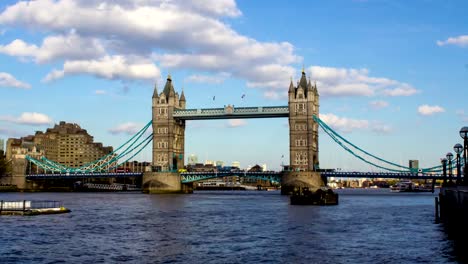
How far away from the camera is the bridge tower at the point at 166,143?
145 meters

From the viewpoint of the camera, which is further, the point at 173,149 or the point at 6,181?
the point at 6,181

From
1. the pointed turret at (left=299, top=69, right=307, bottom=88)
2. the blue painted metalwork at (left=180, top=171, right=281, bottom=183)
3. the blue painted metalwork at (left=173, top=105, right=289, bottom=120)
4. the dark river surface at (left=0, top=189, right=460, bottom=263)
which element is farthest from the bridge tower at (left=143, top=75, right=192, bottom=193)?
the dark river surface at (left=0, top=189, right=460, bottom=263)

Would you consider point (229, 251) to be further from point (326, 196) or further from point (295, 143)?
point (295, 143)

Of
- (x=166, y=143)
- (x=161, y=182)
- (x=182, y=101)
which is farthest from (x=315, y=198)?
(x=182, y=101)

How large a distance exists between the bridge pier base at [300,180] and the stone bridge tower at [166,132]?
99.1 feet

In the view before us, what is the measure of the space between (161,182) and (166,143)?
11530mm

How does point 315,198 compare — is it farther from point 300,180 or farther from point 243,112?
point 243,112

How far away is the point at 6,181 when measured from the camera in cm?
18338

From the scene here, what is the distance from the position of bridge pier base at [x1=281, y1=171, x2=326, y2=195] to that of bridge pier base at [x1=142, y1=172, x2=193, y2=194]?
2597 cm

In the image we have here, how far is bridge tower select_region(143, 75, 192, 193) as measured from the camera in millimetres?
145375

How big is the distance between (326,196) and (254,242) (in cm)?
5135

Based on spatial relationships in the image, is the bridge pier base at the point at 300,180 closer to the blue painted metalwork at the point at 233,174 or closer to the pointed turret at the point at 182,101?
the blue painted metalwork at the point at 233,174

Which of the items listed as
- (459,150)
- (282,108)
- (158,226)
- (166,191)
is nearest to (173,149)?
(166,191)

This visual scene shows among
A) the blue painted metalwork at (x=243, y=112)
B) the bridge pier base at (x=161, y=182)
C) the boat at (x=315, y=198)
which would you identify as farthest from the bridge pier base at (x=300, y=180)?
the boat at (x=315, y=198)
